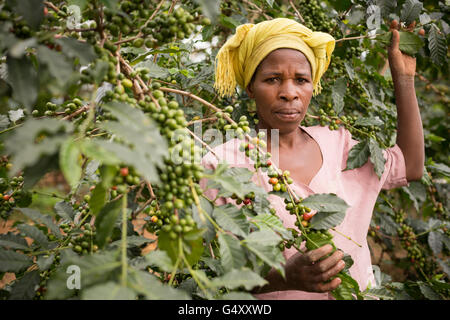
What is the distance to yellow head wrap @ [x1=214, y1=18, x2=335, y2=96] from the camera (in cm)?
168

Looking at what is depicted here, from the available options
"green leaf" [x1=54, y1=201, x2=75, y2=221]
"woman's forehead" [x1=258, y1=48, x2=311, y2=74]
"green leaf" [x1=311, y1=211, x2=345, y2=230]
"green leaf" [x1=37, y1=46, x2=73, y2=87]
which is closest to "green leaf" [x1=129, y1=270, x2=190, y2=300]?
"green leaf" [x1=37, y1=46, x2=73, y2=87]

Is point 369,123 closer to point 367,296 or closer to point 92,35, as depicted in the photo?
point 367,296

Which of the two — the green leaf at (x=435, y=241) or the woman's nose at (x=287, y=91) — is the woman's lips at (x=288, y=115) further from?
the green leaf at (x=435, y=241)

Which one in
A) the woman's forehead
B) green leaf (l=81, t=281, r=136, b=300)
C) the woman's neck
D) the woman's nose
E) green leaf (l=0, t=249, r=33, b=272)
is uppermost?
the woman's forehead

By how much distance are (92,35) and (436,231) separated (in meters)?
2.81

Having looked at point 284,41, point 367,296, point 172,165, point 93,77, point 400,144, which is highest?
point 284,41

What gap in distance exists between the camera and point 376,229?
2.91 m

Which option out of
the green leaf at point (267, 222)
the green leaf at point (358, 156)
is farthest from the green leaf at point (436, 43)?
the green leaf at point (267, 222)

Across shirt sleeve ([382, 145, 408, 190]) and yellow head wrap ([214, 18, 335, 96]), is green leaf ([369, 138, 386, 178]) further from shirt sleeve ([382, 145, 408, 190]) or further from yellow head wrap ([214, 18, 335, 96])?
yellow head wrap ([214, 18, 335, 96])

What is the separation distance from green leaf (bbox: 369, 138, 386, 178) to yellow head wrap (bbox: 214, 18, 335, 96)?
19.5 inches

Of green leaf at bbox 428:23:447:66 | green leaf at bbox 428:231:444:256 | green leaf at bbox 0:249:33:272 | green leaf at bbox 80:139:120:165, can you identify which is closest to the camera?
green leaf at bbox 80:139:120:165

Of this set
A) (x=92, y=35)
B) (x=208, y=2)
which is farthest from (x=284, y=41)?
(x=92, y=35)

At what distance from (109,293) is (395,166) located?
1682mm

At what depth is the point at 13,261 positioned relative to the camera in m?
1.18
